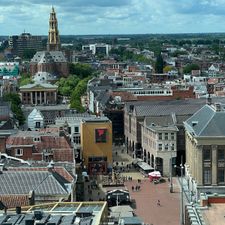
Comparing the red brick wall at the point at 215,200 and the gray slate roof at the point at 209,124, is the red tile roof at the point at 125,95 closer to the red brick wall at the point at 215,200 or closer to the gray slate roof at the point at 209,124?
the gray slate roof at the point at 209,124

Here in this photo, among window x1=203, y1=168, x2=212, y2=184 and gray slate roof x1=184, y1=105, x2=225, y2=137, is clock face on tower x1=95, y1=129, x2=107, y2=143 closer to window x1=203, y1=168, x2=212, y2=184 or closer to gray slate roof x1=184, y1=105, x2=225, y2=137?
gray slate roof x1=184, y1=105, x2=225, y2=137

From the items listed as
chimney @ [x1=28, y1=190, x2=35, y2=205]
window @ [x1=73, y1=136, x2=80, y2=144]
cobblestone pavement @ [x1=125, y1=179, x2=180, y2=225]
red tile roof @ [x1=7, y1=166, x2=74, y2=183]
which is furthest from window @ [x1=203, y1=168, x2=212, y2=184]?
chimney @ [x1=28, y1=190, x2=35, y2=205]

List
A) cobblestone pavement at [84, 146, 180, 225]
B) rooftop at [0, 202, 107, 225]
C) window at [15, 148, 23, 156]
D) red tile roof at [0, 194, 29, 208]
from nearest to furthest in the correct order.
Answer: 1. rooftop at [0, 202, 107, 225]
2. red tile roof at [0, 194, 29, 208]
3. cobblestone pavement at [84, 146, 180, 225]
4. window at [15, 148, 23, 156]

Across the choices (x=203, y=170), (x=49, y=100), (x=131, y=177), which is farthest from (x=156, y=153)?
(x=49, y=100)

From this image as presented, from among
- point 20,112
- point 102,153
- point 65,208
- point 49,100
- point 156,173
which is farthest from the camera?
point 49,100

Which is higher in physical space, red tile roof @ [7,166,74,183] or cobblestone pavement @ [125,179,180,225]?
red tile roof @ [7,166,74,183]

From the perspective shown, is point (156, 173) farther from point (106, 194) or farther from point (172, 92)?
point (172, 92)

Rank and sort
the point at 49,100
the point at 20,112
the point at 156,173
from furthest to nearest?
the point at 49,100 < the point at 20,112 < the point at 156,173
